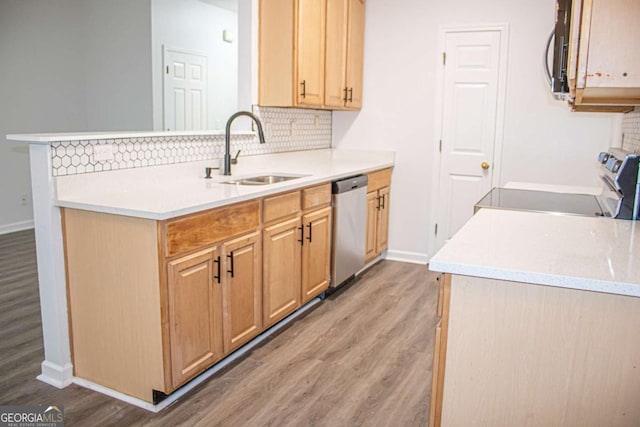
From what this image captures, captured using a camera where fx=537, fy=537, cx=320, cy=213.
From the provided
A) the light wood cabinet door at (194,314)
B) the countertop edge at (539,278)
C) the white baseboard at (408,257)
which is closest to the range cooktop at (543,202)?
the countertop edge at (539,278)

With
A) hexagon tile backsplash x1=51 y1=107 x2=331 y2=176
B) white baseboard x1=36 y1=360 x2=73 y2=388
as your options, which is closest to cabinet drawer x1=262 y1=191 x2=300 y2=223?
hexagon tile backsplash x1=51 y1=107 x2=331 y2=176

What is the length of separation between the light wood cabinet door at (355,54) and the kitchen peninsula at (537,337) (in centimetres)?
308

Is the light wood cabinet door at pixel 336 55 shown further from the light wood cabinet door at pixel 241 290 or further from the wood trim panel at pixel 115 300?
the wood trim panel at pixel 115 300

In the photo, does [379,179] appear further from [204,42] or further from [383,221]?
[204,42]

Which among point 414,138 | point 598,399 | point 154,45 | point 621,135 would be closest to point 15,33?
point 154,45

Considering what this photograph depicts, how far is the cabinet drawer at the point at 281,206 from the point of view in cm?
285

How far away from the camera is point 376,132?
4809 mm

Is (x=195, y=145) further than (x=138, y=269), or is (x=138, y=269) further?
(x=195, y=145)

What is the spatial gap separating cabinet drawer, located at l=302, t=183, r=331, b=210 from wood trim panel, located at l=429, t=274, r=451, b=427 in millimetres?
1773

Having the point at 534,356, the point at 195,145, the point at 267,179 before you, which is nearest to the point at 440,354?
the point at 534,356

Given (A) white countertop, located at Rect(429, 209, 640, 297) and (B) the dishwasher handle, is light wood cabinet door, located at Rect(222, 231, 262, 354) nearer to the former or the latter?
(B) the dishwasher handle

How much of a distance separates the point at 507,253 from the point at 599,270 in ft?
0.81

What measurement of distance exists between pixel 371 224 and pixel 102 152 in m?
2.41

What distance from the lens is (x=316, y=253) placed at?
3486 mm
